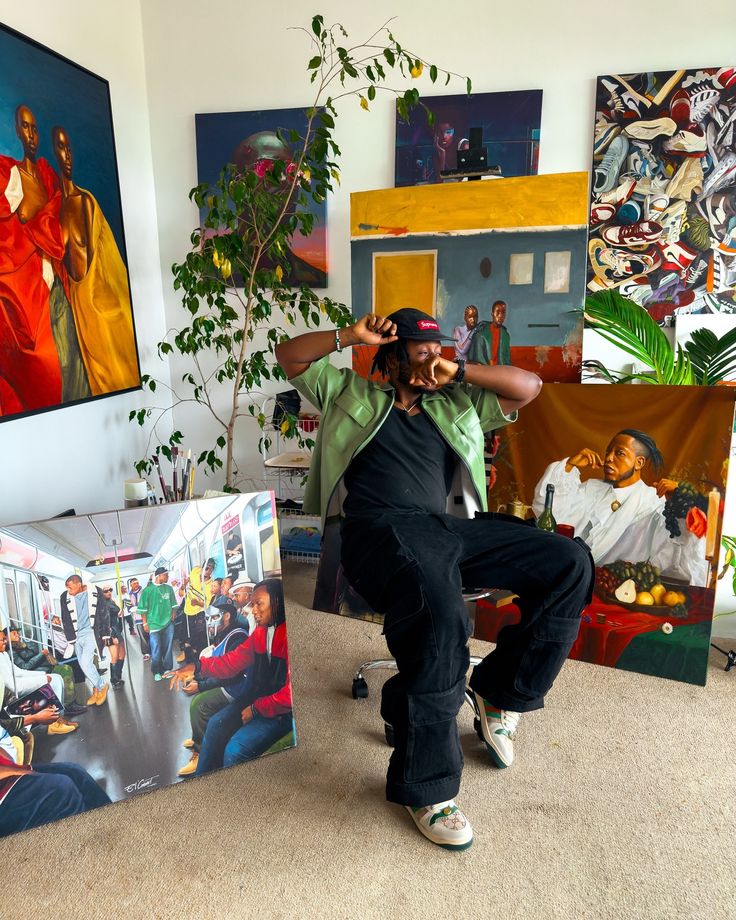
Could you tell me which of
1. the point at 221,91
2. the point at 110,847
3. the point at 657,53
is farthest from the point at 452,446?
the point at 221,91

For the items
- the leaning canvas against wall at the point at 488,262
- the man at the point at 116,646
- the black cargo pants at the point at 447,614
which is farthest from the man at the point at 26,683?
the leaning canvas against wall at the point at 488,262

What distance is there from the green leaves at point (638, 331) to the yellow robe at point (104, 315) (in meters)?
1.92

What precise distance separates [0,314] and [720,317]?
8.73 feet

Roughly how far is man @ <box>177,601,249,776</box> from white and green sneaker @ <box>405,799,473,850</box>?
0.55 metres

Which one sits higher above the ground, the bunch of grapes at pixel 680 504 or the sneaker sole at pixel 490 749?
the bunch of grapes at pixel 680 504

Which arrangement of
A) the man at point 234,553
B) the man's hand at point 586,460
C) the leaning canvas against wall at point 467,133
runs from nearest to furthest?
1. the man at point 234,553
2. the man's hand at point 586,460
3. the leaning canvas against wall at point 467,133

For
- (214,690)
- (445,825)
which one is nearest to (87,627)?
(214,690)

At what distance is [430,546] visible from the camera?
1.77 meters

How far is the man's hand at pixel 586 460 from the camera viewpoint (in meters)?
2.38

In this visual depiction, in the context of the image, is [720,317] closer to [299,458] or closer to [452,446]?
[452,446]

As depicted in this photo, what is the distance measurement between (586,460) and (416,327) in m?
0.85

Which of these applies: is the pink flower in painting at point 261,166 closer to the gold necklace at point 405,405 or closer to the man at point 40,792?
the gold necklace at point 405,405

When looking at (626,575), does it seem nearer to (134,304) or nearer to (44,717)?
(44,717)

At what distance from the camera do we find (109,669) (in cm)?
165
